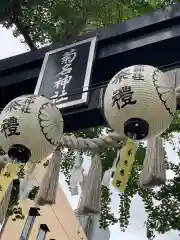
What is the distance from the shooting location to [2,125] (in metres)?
2.25

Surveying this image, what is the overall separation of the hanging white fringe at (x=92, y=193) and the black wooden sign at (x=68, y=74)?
1.74ft

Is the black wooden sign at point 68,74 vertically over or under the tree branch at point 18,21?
under

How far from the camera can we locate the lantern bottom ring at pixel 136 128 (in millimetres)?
1966

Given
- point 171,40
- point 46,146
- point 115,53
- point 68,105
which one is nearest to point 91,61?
point 115,53

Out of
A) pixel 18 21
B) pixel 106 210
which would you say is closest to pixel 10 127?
pixel 18 21

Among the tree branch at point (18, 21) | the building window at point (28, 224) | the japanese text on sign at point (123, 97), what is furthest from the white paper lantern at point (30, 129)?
the building window at point (28, 224)

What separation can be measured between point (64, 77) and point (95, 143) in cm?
75

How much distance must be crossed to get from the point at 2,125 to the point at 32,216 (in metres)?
4.70

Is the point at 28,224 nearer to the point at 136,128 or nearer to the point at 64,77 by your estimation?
the point at 64,77

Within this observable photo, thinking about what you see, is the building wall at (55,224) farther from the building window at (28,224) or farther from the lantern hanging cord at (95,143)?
the lantern hanging cord at (95,143)

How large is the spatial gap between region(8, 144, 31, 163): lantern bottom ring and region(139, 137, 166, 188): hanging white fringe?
1.91 ft

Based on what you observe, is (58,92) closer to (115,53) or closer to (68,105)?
(68,105)

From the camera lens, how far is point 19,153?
2.19m

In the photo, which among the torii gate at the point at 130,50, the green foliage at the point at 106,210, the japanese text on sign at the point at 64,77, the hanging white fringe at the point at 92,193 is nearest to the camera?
the hanging white fringe at the point at 92,193
